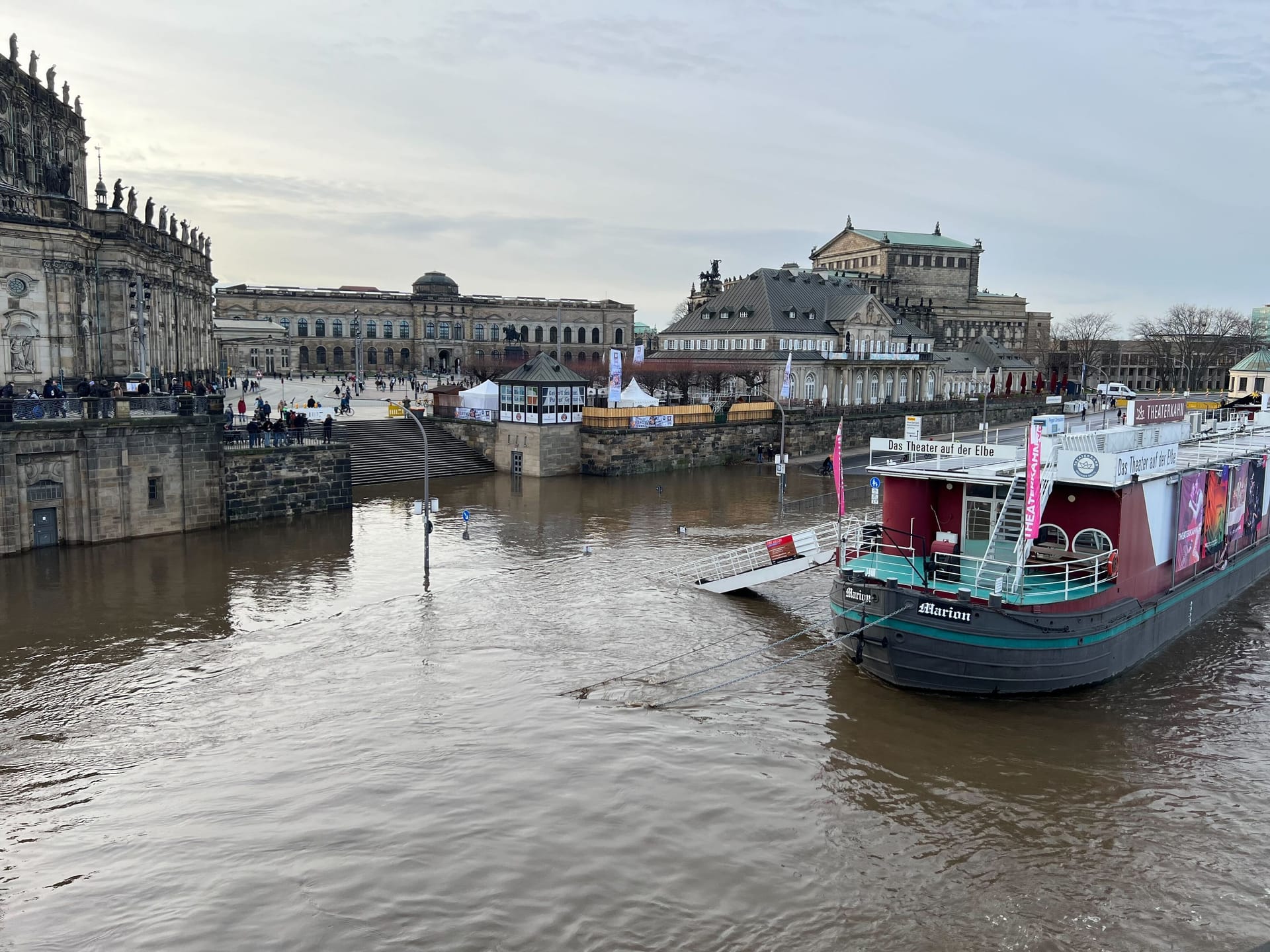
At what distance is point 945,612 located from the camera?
787 inches

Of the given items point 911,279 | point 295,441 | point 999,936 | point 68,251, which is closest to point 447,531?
point 295,441

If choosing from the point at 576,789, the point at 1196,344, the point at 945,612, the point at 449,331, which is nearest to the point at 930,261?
the point at 1196,344

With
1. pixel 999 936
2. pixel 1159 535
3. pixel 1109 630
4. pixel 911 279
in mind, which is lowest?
pixel 999 936

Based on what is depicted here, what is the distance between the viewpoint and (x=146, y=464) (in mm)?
37750

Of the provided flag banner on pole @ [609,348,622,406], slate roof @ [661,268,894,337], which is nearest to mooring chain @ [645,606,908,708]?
flag banner on pole @ [609,348,622,406]

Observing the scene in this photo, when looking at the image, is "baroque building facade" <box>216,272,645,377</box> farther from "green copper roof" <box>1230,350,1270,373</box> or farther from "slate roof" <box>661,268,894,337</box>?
"green copper roof" <box>1230,350,1270,373</box>

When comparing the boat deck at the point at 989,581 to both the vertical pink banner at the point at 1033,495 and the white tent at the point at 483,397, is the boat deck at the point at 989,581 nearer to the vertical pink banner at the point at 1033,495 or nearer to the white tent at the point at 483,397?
the vertical pink banner at the point at 1033,495

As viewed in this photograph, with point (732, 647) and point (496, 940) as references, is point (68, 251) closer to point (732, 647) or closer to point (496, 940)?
point (732, 647)

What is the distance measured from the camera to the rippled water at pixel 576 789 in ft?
44.2

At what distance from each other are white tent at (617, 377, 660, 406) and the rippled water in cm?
3396

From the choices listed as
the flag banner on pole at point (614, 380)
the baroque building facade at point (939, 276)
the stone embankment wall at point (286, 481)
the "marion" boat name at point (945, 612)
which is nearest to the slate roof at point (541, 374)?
the flag banner on pole at point (614, 380)

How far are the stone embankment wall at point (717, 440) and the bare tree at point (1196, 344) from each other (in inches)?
1975

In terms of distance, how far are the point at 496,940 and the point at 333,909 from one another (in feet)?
7.50

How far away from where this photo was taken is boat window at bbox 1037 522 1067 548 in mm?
23359
